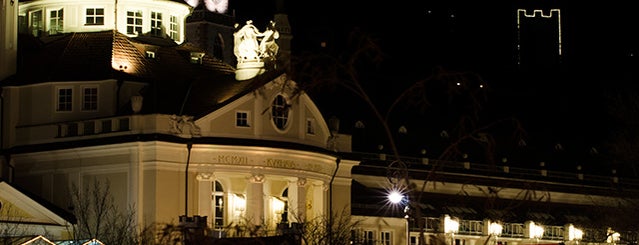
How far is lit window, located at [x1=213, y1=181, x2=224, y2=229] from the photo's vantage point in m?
114

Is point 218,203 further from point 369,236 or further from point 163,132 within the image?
point 369,236

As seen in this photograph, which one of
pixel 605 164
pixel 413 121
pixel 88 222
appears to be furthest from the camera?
pixel 605 164

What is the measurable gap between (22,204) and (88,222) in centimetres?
361

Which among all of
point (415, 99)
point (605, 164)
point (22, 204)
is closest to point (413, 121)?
point (605, 164)

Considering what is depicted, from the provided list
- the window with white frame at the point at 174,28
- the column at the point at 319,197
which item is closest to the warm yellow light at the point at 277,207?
the column at the point at 319,197

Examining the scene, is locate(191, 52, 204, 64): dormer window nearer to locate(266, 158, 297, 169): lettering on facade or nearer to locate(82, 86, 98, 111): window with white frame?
locate(82, 86, 98, 111): window with white frame

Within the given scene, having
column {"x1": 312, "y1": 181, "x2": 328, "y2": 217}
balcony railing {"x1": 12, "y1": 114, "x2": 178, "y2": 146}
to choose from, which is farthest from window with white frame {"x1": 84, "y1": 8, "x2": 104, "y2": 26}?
column {"x1": 312, "y1": 181, "x2": 328, "y2": 217}

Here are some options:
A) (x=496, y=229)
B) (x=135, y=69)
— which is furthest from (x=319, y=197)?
(x=496, y=229)

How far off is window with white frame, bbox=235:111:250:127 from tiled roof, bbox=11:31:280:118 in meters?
1.05

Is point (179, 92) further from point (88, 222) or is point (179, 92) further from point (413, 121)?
point (413, 121)

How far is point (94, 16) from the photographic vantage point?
124 metres

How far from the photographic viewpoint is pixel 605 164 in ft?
522

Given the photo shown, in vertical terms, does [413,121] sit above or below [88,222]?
above

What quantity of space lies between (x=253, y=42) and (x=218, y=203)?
27.6ft
